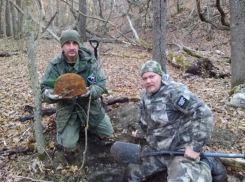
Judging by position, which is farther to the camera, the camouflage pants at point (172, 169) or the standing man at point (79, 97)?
the standing man at point (79, 97)

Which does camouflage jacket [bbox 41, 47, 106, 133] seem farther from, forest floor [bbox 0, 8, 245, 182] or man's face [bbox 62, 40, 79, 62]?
forest floor [bbox 0, 8, 245, 182]

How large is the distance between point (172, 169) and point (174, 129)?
0.50m

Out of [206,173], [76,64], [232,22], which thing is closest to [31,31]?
[76,64]

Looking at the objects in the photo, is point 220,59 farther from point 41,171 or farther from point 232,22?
point 41,171

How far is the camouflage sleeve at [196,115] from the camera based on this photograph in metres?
2.61

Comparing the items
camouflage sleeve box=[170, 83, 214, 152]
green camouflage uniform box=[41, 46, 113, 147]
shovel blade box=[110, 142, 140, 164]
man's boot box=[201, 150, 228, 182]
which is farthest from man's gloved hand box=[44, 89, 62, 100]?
man's boot box=[201, 150, 228, 182]

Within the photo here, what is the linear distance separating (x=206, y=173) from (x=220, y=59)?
314 inches

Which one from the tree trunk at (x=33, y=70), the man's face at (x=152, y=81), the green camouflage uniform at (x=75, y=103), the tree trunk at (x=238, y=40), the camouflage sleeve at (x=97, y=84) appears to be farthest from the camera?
the tree trunk at (x=238, y=40)

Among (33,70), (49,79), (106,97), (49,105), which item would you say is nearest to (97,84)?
(49,79)

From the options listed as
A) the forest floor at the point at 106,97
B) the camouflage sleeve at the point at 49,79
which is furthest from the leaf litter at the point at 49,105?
the camouflage sleeve at the point at 49,79

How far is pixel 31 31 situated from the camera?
3053mm

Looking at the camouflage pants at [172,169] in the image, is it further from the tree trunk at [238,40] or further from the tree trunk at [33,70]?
the tree trunk at [238,40]

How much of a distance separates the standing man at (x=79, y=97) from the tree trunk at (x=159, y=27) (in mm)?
1609

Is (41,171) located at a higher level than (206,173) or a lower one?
lower
